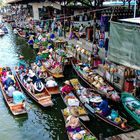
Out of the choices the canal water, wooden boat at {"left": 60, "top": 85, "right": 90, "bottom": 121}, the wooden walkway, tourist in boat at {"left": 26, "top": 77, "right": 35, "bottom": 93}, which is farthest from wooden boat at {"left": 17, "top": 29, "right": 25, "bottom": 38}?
wooden boat at {"left": 60, "top": 85, "right": 90, "bottom": 121}

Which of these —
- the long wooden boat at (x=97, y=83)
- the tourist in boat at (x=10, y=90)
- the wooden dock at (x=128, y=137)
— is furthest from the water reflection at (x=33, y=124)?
the wooden dock at (x=128, y=137)

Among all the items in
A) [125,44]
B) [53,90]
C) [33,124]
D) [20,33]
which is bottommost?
[33,124]

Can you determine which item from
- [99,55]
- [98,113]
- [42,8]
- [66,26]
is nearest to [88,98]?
[98,113]

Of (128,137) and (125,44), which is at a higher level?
(125,44)

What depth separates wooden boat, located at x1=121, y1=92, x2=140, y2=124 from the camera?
15406mm

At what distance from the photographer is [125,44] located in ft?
32.6

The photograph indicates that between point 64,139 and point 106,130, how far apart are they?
2358mm

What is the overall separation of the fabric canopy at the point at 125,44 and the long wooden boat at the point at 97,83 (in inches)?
274

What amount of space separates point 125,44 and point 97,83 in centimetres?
956

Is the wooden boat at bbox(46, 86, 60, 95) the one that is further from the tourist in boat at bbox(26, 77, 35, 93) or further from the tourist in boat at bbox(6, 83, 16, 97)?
the tourist in boat at bbox(6, 83, 16, 97)

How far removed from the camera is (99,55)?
2258cm

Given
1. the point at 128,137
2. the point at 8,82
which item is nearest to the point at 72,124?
the point at 128,137

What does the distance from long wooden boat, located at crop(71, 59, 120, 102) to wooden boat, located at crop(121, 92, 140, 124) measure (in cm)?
57

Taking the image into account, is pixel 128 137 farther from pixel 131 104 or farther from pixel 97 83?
pixel 97 83
